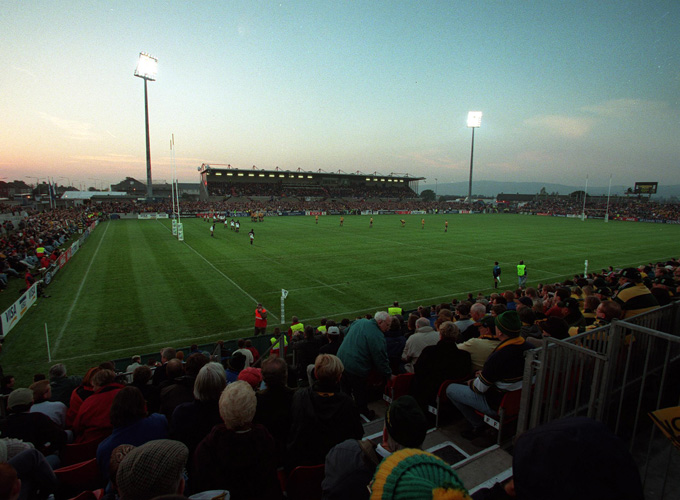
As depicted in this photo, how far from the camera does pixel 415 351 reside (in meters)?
5.84

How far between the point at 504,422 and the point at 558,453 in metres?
2.89

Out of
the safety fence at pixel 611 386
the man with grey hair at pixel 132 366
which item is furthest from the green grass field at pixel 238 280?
the safety fence at pixel 611 386

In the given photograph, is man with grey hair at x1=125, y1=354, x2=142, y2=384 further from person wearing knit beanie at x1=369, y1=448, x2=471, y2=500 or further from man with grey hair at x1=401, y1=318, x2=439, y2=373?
person wearing knit beanie at x1=369, y1=448, x2=471, y2=500

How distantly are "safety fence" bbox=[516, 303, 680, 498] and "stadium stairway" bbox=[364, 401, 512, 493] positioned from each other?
449mm

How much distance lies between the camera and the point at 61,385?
6324mm

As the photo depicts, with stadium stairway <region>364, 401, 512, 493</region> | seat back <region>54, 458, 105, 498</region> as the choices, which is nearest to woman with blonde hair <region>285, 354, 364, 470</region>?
stadium stairway <region>364, 401, 512, 493</region>

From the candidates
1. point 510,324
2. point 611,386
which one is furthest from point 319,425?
point 611,386

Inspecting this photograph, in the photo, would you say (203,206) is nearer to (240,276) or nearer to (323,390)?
(240,276)

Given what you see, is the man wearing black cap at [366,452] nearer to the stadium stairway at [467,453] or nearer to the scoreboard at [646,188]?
the stadium stairway at [467,453]

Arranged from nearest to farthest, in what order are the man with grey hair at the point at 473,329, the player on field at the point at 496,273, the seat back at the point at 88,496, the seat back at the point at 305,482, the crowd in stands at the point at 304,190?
1. the seat back at the point at 88,496
2. the seat back at the point at 305,482
3. the man with grey hair at the point at 473,329
4. the player on field at the point at 496,273
5. the crowd in stands at the point at 304,190

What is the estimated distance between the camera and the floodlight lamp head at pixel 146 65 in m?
58.2

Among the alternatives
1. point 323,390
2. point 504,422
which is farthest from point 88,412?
point 504,422

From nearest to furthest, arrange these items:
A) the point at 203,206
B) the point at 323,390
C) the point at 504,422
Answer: the point at 323,390, the point at 504,422, the point at 203,206

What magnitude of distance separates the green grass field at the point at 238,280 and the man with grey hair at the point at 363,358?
8514 millimetres
